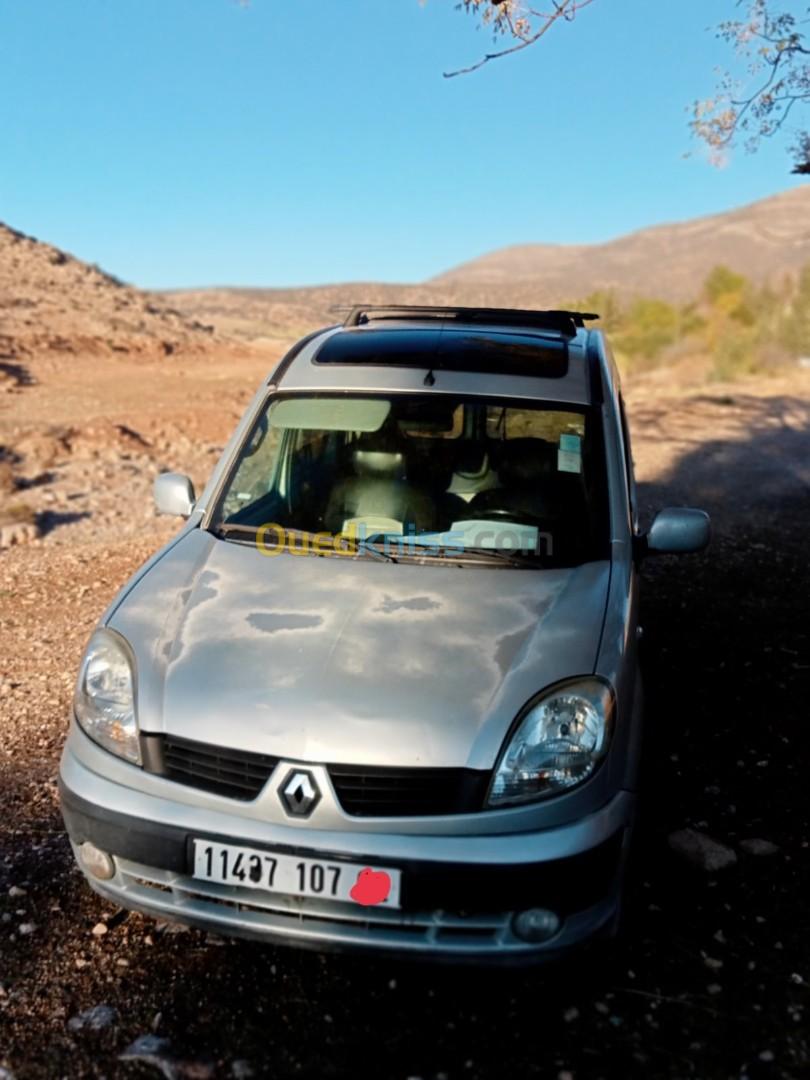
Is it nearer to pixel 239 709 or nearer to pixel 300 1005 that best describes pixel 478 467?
pixel 239 709

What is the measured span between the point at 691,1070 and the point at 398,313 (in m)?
3.59

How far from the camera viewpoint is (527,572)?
336 centimetres

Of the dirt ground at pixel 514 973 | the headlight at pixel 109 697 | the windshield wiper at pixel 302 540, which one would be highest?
the windshield wiper at pixel 302 540

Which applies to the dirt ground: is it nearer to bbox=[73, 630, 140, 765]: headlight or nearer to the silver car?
the silver car

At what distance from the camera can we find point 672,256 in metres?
96.5

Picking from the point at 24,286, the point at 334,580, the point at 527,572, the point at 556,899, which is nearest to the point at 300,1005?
the point at 556,899

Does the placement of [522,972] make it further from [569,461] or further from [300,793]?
[569,461]

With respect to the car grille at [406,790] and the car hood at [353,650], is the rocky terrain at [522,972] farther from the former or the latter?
the car hood at [353,650]

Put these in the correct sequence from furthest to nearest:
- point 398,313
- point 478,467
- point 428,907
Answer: point 398,313
point 478,467
point 428,907

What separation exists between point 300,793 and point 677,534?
5.90ft

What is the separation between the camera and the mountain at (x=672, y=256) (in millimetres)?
83312

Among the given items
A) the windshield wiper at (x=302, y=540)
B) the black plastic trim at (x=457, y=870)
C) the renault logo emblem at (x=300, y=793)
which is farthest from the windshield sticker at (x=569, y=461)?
the renault logo emblem at (x=300, y=793)

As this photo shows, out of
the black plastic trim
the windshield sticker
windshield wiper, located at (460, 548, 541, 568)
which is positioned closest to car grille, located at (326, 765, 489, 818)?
the black plastic trim

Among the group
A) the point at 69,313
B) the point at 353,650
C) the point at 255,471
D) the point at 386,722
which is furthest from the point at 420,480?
the point at 69,313
